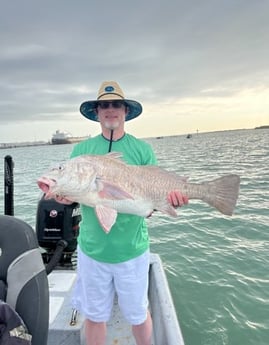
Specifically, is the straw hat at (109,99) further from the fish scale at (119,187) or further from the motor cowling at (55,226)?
the motor cowling at (55,226)

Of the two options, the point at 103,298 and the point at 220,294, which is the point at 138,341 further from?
the point at 220,294

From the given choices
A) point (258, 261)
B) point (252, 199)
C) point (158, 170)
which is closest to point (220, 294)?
point (258, 261)

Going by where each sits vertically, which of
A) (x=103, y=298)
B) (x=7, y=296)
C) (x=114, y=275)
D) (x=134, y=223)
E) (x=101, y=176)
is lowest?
(x=103, y=298)

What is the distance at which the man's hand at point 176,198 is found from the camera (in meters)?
2.62

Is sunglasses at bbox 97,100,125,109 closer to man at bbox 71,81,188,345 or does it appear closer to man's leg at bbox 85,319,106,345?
man at bbox 71,81,188,345

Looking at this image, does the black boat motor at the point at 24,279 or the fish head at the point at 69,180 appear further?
the fish head at the point at 69,180

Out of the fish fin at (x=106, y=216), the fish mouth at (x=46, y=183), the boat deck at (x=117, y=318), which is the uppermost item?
the fish mouth at (x=46, y=183)

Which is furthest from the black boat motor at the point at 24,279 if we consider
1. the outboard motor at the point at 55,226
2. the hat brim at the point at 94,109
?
the outboard motor at the point at 55,226

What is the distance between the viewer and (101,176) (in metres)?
2.49

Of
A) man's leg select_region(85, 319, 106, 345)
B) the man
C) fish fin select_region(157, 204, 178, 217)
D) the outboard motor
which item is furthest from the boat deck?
fish fin select_region(157, 204, 178, 217)

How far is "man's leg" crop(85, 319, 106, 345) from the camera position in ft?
9.26

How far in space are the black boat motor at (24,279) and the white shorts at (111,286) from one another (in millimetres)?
685

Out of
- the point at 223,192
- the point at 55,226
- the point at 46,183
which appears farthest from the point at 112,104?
the point at 55,226

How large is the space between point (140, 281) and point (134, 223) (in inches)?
18.7
